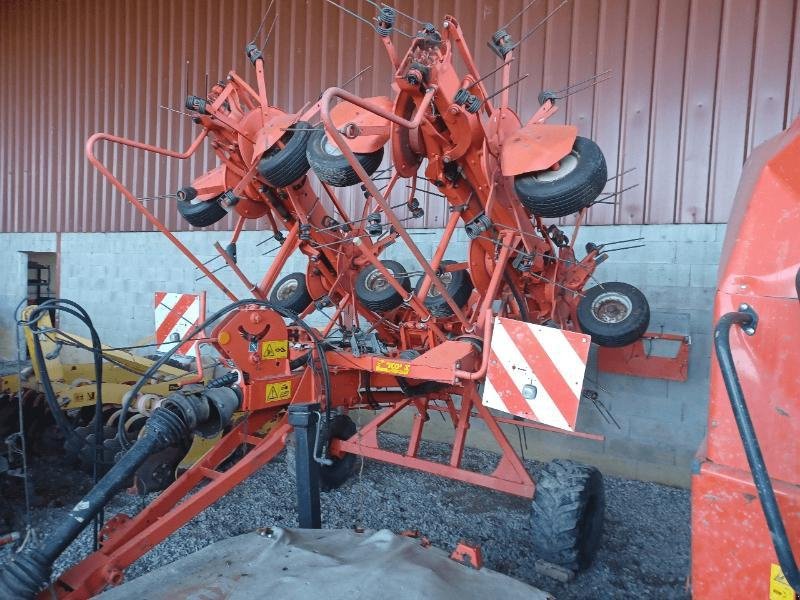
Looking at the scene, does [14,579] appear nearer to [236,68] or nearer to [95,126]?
[236,68]

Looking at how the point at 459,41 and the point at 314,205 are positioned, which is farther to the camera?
the point at 314,205

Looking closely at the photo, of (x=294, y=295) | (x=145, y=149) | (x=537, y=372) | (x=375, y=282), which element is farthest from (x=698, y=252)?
(x=145, y=149)

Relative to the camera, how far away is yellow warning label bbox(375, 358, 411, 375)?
296 centimetres

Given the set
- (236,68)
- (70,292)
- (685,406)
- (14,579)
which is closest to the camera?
(14,579)

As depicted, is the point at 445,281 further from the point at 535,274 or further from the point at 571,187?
the point at 571,187

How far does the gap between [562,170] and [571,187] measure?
0.47ft

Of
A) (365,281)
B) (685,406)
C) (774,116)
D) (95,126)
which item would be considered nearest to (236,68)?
(95,126)

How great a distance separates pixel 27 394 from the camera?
179 inches

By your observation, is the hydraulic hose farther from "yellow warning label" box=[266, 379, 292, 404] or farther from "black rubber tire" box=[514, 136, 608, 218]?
"black rubber tire" box=[514, 136, 608, 218]

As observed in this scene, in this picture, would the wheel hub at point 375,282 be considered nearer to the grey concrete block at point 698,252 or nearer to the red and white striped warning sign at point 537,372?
the red and white striped warning sign at point 537,372

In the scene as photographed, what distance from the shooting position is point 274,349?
2752 mm

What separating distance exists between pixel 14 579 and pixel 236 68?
22.8 ft

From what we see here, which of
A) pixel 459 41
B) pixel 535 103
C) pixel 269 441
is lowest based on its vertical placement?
pixel 269 441

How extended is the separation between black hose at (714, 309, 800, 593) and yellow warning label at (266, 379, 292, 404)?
6.58ft
